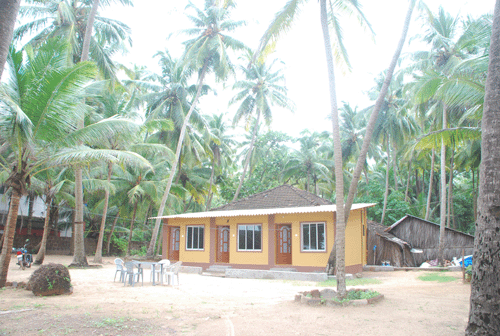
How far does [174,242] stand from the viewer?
20391 mm

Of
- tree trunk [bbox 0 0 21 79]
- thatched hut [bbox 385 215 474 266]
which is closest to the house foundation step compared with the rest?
thatched hut [bbox 385 215 474 266]

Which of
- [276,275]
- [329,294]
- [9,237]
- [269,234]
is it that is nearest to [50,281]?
[9,237]

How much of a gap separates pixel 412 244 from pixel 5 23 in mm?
19811

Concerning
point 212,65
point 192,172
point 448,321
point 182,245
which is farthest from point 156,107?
point 448,321

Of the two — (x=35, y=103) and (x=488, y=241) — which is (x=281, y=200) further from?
(x=488, y=241)

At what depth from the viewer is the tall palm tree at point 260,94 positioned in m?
25.4

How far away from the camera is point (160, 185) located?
2305 centimetres

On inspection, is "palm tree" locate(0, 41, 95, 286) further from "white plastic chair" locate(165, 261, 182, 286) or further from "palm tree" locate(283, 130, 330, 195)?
"palm tree" locate(283, 130, 330, 195)

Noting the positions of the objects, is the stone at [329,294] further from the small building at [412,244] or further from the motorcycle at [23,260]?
the motorcycle at [23,260]

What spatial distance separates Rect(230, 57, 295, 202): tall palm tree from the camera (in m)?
25.4

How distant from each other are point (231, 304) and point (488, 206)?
5552 millimetres

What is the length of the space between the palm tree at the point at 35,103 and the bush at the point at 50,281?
4.93ft

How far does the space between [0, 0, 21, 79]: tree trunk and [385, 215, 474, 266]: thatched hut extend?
19304 millimetres

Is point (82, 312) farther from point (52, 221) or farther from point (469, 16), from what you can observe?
point (52, 221)
